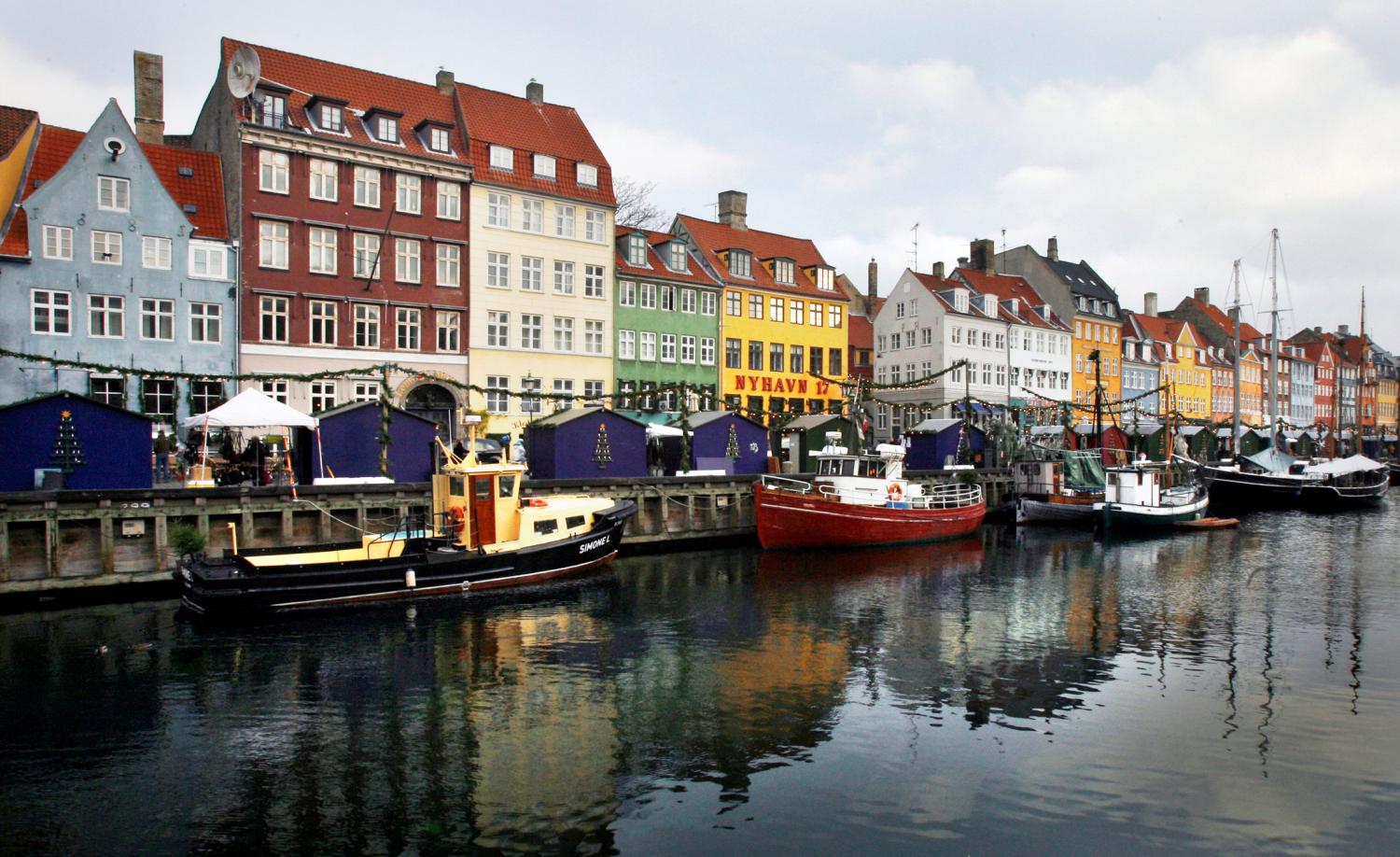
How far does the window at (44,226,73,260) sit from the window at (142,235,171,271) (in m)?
2.40

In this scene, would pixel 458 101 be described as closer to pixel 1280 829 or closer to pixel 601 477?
pixel 601 477

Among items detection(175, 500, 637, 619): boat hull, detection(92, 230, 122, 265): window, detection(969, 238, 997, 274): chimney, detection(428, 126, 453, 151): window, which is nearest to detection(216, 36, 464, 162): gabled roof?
detection(428, 126, 453, 151): window

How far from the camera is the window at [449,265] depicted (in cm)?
4581

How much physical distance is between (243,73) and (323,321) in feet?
33.3

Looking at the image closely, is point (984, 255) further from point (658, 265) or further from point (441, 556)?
point (441, 556)

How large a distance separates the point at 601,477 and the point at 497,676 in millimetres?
17804

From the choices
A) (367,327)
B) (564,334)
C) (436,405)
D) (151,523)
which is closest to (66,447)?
(151,523)

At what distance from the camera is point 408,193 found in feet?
147

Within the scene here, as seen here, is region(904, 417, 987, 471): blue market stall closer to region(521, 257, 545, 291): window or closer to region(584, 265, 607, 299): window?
region(584, 265, 607, 299): window

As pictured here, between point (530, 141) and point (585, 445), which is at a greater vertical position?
point (530, 141)

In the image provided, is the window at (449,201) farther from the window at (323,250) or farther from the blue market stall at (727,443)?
the blue market stall at (727,443)

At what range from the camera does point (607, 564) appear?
102 feet

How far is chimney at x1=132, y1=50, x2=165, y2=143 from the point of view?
42844 mm

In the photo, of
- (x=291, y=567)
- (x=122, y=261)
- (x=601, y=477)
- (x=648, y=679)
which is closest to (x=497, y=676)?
(x=648, y=679)
